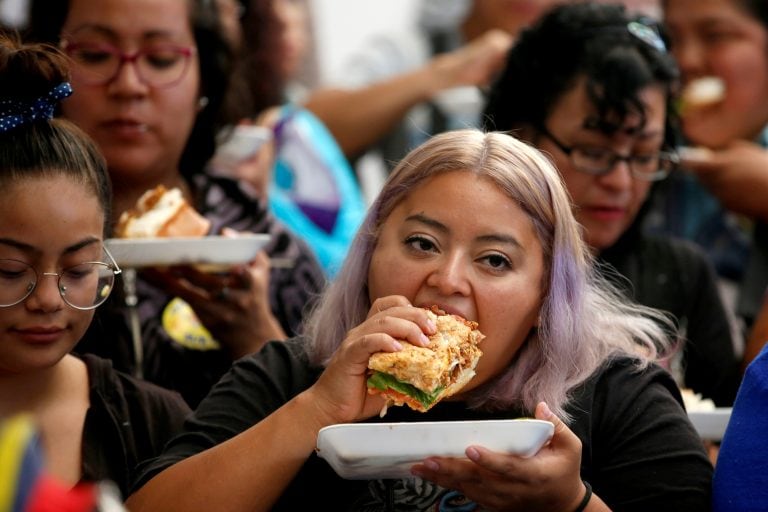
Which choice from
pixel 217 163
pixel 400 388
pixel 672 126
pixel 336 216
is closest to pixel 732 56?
pixel 672 126

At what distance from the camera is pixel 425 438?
7.14 feet

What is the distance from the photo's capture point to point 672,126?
4.04 meters

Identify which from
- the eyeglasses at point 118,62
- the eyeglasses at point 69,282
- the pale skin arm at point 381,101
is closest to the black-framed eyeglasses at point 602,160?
the eyeglasses at point 118,62

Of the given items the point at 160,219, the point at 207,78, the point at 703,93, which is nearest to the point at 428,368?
the point at 160,219

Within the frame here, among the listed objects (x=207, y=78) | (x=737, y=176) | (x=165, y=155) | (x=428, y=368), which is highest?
(x=428, y=368)

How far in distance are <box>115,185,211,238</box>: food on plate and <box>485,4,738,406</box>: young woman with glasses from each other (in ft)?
2.83

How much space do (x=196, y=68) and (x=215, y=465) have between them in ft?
5.54

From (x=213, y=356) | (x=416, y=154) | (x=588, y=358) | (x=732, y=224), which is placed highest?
(x=416, y=154)

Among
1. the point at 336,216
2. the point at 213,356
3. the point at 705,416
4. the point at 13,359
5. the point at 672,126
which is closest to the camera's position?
the point at 13,359

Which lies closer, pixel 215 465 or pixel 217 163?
pixel 215 465

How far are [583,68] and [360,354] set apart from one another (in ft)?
5.82

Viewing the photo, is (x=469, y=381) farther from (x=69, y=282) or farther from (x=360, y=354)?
(x=69, y=282)

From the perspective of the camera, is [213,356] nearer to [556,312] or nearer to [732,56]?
[556,312]

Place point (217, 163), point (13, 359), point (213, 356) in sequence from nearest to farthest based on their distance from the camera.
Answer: point (13, 359) < point (213, 356) < point (217, 163)
